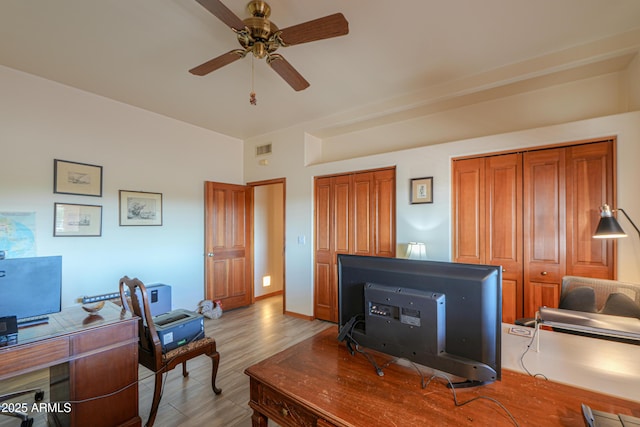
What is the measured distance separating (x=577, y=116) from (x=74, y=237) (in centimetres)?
555

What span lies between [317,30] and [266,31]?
1.38ft

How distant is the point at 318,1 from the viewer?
1938 mm

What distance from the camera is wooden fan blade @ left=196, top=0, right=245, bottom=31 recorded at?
1532 mm

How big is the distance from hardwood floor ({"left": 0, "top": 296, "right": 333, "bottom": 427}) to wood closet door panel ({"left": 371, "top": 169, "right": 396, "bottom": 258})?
1436 millimetres

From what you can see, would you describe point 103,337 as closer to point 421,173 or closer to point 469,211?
point 421,173

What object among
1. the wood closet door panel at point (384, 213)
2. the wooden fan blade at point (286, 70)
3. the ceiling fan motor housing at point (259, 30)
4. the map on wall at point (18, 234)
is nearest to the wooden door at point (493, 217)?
the wood closet door panel at point (384, 213)

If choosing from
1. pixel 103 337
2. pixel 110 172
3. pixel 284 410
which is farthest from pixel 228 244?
pixel 284 410

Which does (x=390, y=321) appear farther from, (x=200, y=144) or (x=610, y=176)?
(x=200, y=144)

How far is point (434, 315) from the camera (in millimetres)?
1059

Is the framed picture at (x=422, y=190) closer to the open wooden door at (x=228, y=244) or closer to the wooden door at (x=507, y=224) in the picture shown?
the wooden door at (x=507, y=224)

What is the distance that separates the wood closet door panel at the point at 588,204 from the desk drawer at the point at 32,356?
13.2ft

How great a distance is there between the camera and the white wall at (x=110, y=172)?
9.20 ft

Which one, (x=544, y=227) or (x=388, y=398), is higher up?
(x=544, y=227)

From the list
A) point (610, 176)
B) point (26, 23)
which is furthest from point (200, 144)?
point (610, 176)
